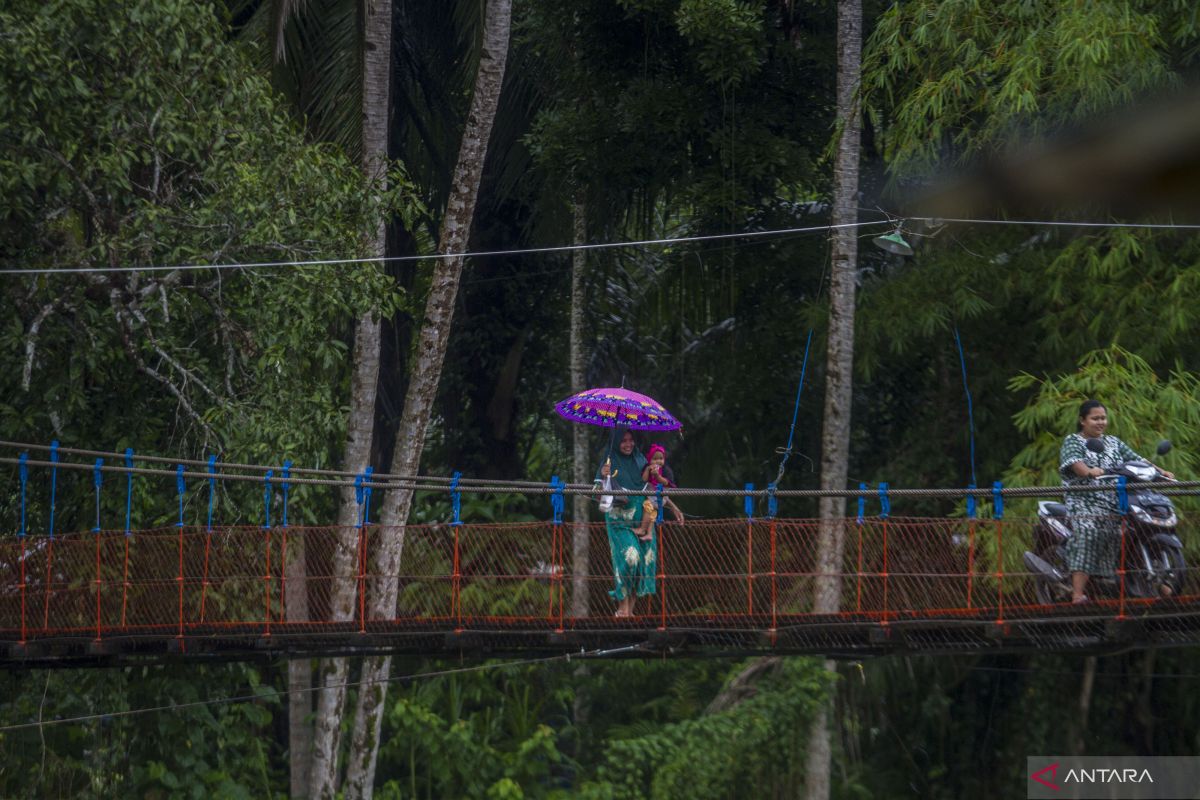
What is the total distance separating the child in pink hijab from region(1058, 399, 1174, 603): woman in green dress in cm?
181

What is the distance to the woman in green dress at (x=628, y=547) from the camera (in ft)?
24.9

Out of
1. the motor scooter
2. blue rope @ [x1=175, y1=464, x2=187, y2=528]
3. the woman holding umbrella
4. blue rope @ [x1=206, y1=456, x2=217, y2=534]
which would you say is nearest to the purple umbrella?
the woman holding umbrella

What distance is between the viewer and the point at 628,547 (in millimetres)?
7605

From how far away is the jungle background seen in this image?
8.27 metres

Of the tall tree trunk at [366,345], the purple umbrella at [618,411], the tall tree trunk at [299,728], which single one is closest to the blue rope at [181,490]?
the tall tree trunk at [366,345]

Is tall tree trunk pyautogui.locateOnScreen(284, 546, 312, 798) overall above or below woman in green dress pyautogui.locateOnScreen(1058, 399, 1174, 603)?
below

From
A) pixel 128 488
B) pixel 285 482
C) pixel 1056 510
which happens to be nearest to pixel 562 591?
pixel 285 482

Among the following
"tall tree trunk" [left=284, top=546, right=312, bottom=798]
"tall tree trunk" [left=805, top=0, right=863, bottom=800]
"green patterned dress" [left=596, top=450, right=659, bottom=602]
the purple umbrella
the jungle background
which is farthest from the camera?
"tall tree trunk" [left=284, top=546, right=312, bottom=798]

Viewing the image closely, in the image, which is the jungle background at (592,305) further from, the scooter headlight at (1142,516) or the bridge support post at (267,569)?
the scooter headlight at (1142,516)

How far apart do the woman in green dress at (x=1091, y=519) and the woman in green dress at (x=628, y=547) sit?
75.8 inches

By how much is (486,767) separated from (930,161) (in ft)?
20.9

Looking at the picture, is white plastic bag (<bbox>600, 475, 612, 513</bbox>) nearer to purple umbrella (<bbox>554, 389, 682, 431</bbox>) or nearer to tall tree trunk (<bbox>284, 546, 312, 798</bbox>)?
purple umbrella (<bbox>554, 389, 682, 431</bbox>)

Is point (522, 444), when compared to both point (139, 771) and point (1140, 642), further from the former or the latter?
point (1140, 642)

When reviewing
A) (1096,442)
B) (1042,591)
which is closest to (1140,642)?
(1042,591)
